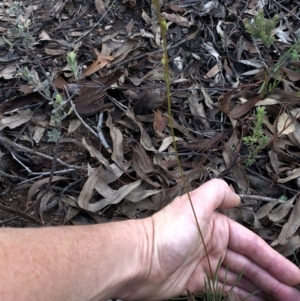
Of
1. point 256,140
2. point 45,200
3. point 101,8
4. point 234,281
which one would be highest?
point 101,8

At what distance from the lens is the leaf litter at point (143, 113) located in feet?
5.57

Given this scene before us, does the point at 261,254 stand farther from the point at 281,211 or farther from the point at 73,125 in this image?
the point at 73,125

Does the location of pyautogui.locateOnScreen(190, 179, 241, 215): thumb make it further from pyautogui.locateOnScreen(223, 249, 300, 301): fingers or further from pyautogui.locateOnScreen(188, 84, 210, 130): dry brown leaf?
pyautogui.locateOnScreen(188, 84, 210, 130): dry brown leaf

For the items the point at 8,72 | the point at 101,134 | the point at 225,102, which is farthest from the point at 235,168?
the point at 8,72

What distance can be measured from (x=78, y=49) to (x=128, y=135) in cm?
50

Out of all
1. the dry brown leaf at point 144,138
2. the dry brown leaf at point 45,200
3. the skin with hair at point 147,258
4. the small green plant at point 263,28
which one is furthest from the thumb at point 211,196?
the small green plant at point 263,28

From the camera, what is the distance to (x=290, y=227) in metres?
1.63

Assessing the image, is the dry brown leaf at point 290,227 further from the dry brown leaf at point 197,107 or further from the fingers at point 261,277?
the dry brown leaf at point 197,107

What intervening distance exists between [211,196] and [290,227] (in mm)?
308

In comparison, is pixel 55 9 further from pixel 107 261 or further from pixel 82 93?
pixel 107 261

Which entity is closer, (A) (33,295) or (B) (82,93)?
(A) (33,295)

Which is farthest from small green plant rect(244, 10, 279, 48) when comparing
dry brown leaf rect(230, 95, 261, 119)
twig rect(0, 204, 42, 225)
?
twig rect(0, 204, 42, 225)

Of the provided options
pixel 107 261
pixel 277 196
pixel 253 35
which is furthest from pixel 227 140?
pixel 107 261

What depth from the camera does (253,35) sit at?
2.01 m
